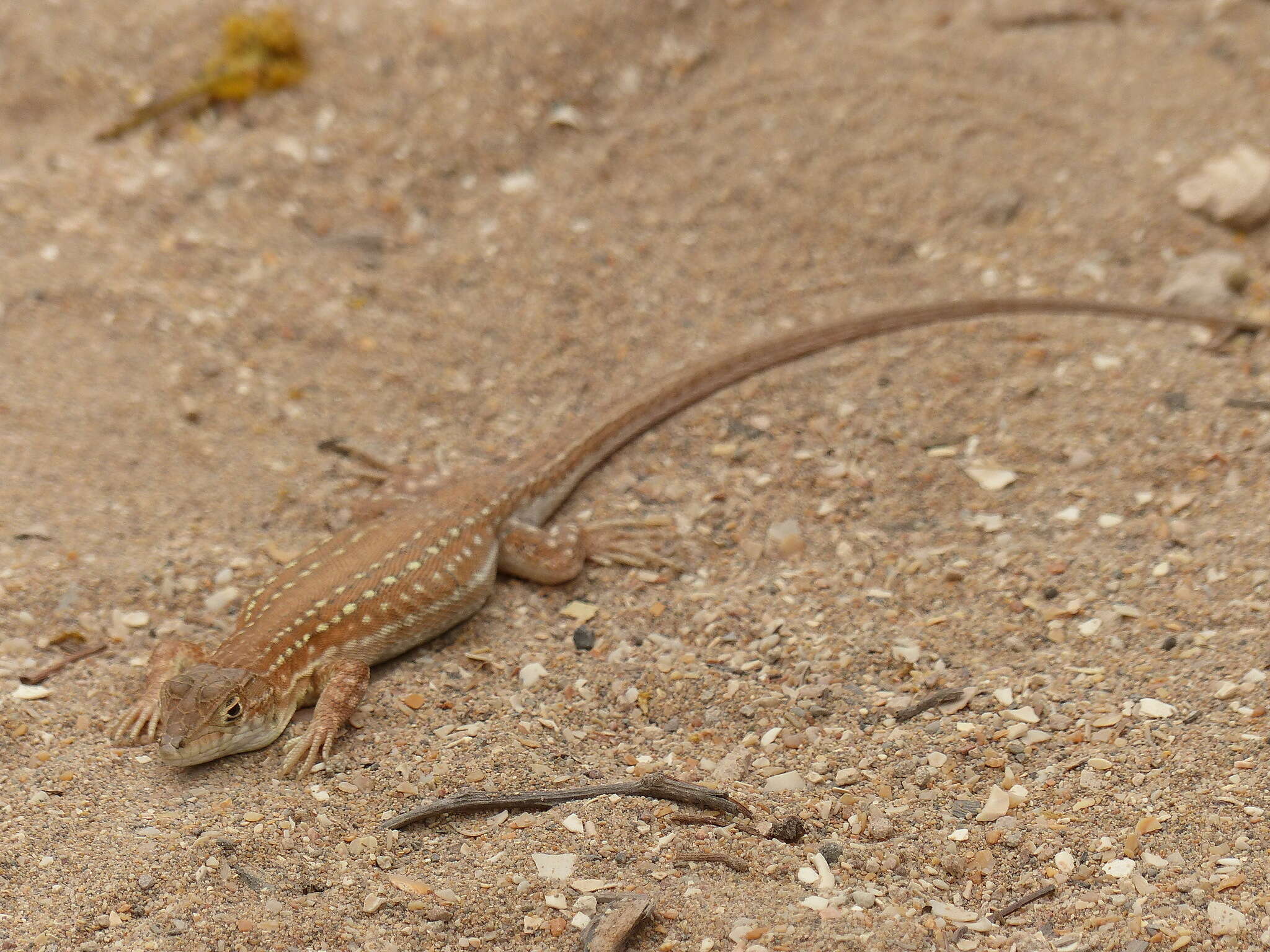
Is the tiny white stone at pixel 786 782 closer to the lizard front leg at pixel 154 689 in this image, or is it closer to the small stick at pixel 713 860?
the small stick at pixel 713 860

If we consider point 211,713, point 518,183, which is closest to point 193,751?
point 211,713

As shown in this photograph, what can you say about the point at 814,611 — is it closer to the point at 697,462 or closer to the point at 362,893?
the point at 697,462

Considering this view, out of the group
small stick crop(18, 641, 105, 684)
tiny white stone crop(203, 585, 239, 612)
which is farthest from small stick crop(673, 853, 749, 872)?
small stick crop(18, 641, 105, 684)

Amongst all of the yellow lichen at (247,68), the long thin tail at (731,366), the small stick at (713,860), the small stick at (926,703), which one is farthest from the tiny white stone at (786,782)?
the yellow lichen at (247,68)

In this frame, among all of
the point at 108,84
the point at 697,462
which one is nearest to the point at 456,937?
the point at 697,462

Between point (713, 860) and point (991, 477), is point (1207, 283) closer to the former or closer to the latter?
point (991, 477)

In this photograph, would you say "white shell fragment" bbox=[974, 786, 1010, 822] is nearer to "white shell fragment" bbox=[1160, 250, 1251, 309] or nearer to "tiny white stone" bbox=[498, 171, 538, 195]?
"white shell fragment" bbox=[1160, 250, 1251, 309]
